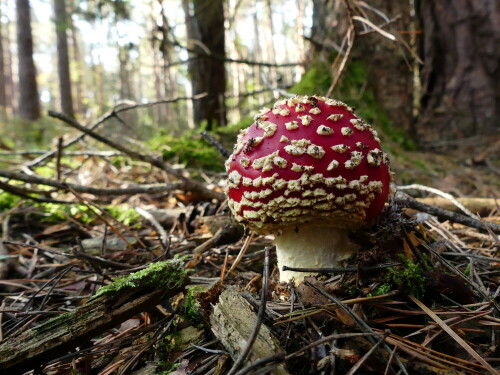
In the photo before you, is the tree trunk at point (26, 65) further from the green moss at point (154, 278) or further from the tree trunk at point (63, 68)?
the green moss at point (154, 278)

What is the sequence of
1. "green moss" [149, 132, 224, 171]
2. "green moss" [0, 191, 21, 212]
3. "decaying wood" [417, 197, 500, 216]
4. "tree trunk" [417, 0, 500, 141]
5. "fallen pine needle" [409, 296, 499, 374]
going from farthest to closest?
"tree trunk" [417, 0, 500, 141] < "green moss" [149, 132, 224, 171] < "green moss" [0, 191, 21, 212] < "decaying wood" [417, 197, 500, 216] < "fallen pine needle" [409, 296, 499, 374]

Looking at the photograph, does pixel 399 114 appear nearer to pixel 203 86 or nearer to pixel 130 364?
pixel 203 86

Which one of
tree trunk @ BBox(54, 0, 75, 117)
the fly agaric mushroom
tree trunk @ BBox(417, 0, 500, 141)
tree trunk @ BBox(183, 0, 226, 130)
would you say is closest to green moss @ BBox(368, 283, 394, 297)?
the fly agaric mushroom

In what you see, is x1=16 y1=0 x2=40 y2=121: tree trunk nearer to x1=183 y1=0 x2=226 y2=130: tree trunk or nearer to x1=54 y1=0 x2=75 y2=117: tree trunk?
x1=54 y1=0 x2=75 y2=117: tree trunk

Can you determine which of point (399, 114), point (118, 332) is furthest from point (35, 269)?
point (399, 114)

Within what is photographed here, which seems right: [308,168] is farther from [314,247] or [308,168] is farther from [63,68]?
[63,68]

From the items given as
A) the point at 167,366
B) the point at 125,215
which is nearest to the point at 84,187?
the point at 125,215
